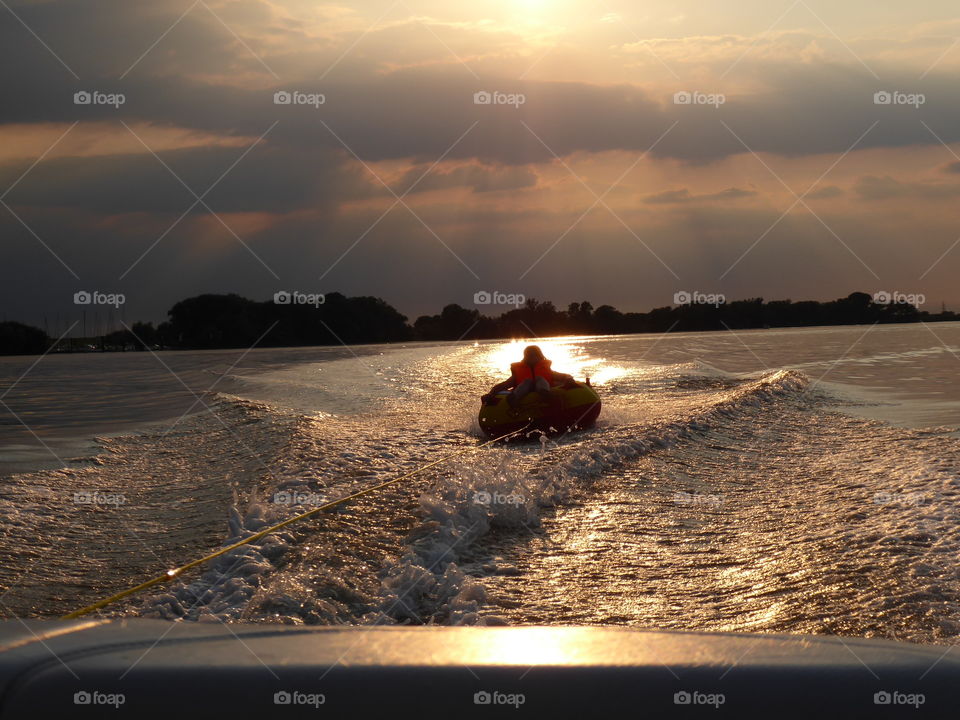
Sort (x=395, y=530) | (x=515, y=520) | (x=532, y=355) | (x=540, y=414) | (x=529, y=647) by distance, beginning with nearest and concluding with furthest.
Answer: (x=529, y=647) → (x=395, y=530) → (x=515, y=520) → (x=540, y=414) → (x=532, y=355)

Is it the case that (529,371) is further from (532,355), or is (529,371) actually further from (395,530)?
(395,530)

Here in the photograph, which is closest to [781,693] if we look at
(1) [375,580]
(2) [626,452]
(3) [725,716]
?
(3) [725,716]

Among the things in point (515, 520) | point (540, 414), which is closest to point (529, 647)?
point (515, 520)

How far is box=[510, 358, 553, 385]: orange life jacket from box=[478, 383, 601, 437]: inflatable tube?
372 millimetres

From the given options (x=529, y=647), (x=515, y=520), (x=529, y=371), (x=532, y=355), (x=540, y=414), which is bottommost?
(x=515, y=520)

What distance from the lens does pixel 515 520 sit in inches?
252

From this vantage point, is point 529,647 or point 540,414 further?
point 540,414

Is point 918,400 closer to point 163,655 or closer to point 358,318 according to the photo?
point 163,655

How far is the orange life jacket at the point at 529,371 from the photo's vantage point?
12.4 m

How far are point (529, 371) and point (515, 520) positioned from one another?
20.2 feet

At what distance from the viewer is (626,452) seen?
9727mm

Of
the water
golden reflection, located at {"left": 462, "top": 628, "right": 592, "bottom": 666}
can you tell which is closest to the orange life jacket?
the water

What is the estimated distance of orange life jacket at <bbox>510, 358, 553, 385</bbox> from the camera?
40.7ft

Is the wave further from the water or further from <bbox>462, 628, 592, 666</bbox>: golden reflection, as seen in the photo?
<bbox>462, 628, 592, 666</bbox>: golden reflection
